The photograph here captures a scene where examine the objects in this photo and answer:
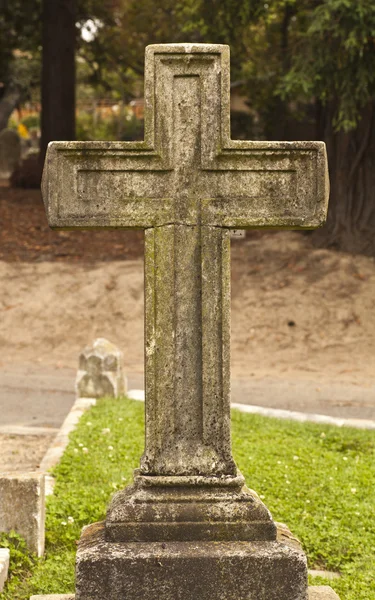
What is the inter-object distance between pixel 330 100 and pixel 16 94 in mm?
15998

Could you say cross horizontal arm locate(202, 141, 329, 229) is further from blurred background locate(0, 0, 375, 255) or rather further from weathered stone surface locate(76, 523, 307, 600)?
blurred background locate(0, 0, 375, 255)

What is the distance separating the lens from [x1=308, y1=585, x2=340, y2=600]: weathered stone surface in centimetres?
437

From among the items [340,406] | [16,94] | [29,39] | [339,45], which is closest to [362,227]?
[339,45]

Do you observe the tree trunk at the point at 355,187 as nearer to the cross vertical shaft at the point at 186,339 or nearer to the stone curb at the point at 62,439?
the stone curb at the point at 62,439

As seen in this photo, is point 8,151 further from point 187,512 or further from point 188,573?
point 188,573

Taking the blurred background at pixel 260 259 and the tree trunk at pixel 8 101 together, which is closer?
the blurred background at pixel 260 259

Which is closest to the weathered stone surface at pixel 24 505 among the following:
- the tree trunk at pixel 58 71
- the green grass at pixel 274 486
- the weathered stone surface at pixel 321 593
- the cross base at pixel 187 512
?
the green grass at pixel 274 486

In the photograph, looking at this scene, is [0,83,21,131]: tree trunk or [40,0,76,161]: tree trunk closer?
[40,0,76,161]: tree trunk

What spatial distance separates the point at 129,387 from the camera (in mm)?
11594

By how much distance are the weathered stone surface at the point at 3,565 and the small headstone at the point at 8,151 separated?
25.4 m

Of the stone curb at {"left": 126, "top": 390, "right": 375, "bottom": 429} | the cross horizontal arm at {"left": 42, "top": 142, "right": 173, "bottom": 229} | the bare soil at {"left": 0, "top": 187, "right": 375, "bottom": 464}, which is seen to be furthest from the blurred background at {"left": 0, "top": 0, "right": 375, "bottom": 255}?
the cross horizontal arm at {"left": 42, "top": 142, "right": 173, "bottom": 229}

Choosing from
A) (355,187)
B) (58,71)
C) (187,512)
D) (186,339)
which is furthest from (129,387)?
(58,71)

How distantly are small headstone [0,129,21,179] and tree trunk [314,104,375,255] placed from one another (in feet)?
49.7

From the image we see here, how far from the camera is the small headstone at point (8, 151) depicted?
2950 cm
